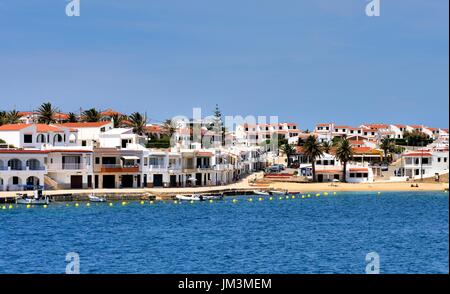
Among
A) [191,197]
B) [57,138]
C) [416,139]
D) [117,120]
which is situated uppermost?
[117,120]

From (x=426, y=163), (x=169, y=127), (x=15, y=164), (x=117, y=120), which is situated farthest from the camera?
(x=169, y=127)

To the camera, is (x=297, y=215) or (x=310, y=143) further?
(x=310, y=143)

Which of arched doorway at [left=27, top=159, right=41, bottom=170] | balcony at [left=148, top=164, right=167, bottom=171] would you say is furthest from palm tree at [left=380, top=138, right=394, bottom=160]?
arched doorway at [left=27, top=159, right=41, bottom=170]

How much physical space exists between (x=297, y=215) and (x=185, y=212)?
37.7ft

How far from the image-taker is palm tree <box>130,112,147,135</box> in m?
139

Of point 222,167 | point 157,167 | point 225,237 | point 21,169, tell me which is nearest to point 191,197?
point 157,167

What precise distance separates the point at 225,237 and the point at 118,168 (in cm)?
4237

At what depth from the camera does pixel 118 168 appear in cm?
10256

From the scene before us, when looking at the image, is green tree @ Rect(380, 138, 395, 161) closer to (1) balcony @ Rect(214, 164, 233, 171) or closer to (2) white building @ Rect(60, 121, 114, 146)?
(1) balcony @ Rect(214, 164, 233, 171)

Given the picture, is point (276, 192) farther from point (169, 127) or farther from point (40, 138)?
point (169, 127)

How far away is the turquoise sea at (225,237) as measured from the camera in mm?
48531
